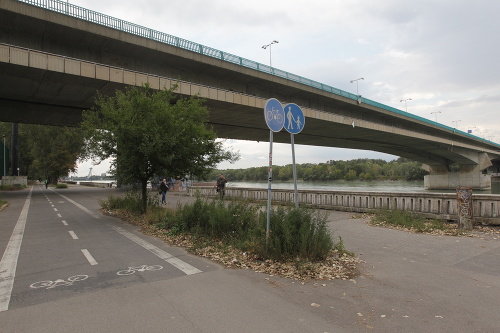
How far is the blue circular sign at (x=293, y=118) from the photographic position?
6844 millimetres

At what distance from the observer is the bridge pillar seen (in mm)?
65062

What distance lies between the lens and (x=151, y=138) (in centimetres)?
1170

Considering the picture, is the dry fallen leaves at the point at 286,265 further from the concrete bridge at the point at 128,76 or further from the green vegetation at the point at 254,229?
the concrete bridge at the point at 128,76

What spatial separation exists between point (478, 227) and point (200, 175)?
30.9 ft

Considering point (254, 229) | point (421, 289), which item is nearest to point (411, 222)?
point (254, 229)

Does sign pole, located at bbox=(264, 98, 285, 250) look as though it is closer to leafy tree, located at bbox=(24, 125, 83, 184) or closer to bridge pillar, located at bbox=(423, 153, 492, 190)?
leafy tree, located at bbox=(24, 125, 83, 184)

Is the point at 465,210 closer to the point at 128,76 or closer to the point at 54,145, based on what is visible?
the point at 128,76

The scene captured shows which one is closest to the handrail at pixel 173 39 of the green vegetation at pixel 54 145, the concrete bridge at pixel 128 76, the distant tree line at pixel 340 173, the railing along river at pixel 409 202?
the concrete bridge at pixel 128 76

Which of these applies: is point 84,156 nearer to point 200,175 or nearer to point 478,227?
point 200,175

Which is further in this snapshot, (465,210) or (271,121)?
(465,210)

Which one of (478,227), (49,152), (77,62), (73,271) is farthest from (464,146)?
(49,152)

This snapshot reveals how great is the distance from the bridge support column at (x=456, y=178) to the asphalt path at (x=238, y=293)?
67.9 meters

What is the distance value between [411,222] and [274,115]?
6.21 m

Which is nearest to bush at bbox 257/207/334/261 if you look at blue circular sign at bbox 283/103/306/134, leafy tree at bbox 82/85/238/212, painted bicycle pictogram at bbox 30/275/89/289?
blue circular sign at bbox 283/103/306/134
